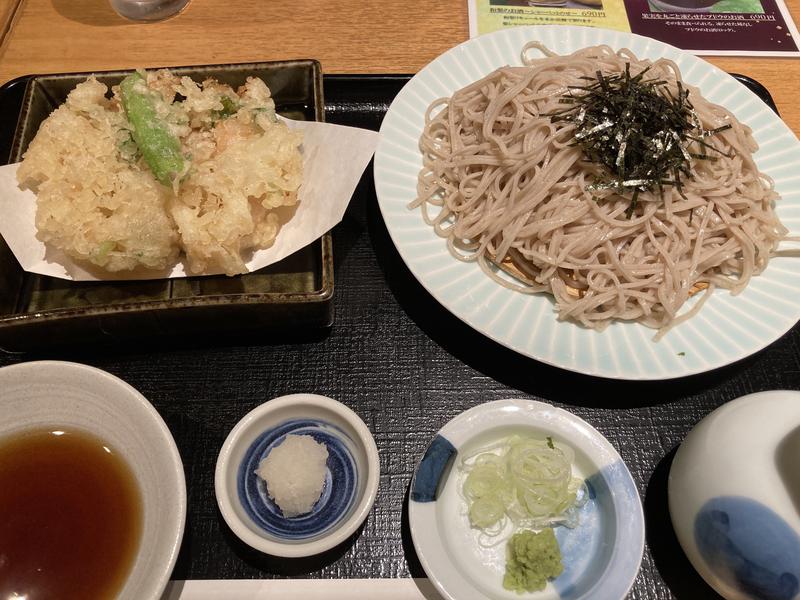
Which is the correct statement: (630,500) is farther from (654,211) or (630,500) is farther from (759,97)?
(759,97)

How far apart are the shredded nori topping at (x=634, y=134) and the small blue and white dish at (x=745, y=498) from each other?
35.1 inches

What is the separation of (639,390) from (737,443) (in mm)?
517

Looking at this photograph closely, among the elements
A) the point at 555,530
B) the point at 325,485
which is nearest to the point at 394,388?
the point at 325,485

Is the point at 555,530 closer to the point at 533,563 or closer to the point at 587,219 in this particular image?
the point at 533,563

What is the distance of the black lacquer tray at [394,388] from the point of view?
1701 mm

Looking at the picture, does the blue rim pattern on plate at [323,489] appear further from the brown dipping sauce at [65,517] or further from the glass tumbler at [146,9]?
the glass tumbler at [146,9]

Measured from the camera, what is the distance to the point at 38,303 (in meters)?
1.96

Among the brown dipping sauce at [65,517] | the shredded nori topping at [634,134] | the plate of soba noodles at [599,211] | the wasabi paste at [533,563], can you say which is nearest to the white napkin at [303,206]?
the plate of soba noodles at [599,211]

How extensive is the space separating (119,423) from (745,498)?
1.67m

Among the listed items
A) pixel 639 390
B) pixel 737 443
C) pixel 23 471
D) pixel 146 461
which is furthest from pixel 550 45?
pixel 23 471

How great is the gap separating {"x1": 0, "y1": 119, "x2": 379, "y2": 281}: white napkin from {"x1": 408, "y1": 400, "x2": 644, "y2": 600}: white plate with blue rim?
90 centimetres

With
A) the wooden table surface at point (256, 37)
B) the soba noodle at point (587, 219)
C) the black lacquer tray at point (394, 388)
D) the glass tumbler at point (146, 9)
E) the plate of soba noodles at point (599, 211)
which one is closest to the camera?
the black lacquer tray at point (394, 388)

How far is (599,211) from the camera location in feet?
6.90

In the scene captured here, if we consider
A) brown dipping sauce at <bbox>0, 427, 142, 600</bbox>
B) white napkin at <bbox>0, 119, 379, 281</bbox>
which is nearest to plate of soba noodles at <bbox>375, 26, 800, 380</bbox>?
white napkin at <bbox>0, 119, 379, 281</bbox>
